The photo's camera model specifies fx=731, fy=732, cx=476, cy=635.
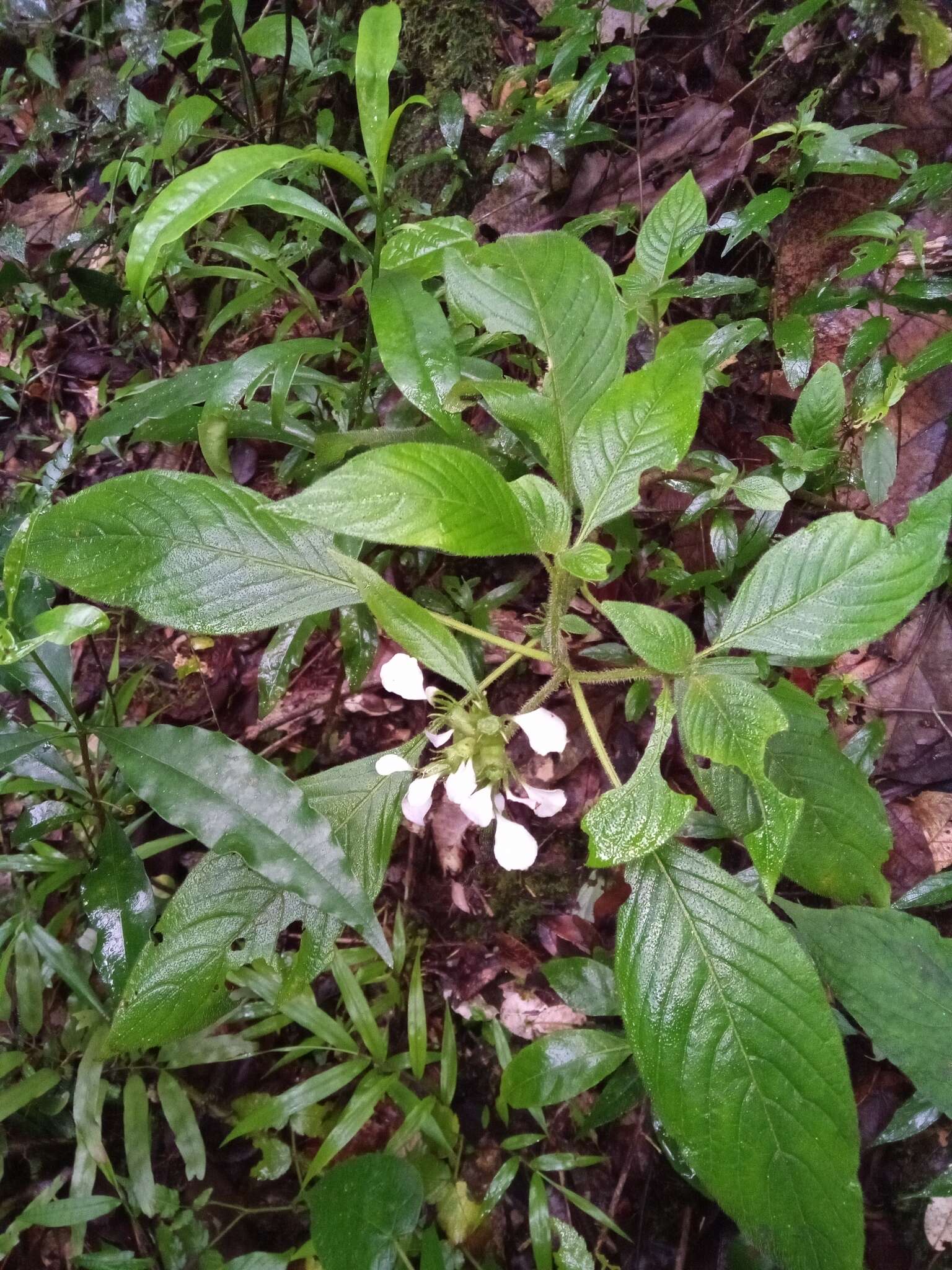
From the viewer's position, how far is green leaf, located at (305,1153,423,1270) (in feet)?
3.99

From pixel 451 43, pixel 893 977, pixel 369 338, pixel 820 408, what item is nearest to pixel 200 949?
pixel 893 977

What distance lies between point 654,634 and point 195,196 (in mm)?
636

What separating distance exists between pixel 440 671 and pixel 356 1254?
1108 millimetres

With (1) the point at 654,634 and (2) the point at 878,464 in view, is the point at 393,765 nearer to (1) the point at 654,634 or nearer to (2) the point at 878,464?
(1) the point at 654,634

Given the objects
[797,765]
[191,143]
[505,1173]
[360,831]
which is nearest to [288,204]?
[360,831]

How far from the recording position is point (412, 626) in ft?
2.39

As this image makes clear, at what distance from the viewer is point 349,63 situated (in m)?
1.80

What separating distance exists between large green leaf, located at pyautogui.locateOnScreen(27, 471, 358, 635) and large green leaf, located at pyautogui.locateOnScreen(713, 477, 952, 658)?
19.0 inches

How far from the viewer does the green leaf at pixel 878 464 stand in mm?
1145

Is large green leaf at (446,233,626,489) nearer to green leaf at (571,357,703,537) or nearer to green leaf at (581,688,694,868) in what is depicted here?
green leaf at (571,357,703,537)

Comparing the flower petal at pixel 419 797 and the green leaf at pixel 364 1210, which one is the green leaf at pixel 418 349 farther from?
the green leaf at pixel 364 1210

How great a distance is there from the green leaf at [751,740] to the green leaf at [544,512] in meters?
0.22

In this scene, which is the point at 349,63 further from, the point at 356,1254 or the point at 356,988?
the point at 356,1254

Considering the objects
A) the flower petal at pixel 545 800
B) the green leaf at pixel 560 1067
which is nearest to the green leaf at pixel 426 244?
the flower petal at pixel 545 800
